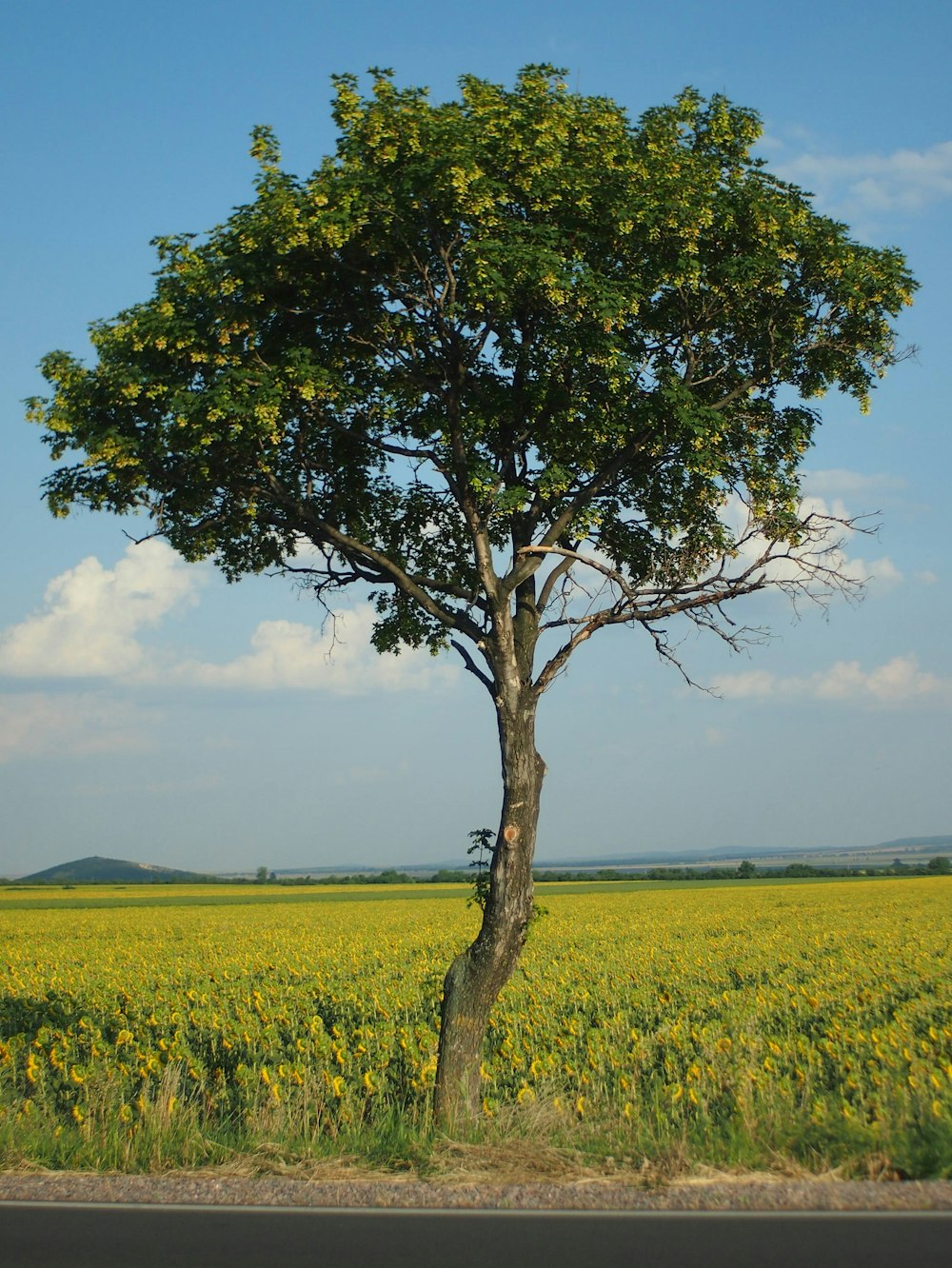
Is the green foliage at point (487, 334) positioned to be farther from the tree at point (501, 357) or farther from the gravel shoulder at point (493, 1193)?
the gravel shoulder at point (493, 1193)

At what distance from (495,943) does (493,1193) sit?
8.47 ft

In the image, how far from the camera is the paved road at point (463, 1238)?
578cm

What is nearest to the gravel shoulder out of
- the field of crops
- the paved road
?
the paved road

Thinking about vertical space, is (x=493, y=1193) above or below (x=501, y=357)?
below

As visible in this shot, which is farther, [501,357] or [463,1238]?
[501,357]

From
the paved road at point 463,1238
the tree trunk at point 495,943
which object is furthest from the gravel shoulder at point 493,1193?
the tree trunk at point 495,943

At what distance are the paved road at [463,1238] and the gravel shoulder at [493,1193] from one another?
15 cm

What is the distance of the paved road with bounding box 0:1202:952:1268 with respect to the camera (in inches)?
228

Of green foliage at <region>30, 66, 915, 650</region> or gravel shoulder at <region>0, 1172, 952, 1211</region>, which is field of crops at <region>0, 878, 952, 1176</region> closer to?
gravel shoulder at <region>0, 1172, 952, 1211</region>

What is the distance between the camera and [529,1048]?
13.0 m

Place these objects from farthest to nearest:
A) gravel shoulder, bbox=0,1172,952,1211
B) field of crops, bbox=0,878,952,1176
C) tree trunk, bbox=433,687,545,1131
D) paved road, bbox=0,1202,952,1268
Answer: tree trunk, bbox=433,687,545,1131
field of crops, bbox=0,878,952,1176
gravel shoulder, bbox=0,1172,952,1211
paved road, bbox=0,1202,952,1268

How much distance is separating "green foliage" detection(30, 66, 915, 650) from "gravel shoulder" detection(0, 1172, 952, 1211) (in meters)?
4.99

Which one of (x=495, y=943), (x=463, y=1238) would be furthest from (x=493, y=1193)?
(x=495, y=943)

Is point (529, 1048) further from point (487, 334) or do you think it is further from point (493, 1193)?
point (487, 334)
